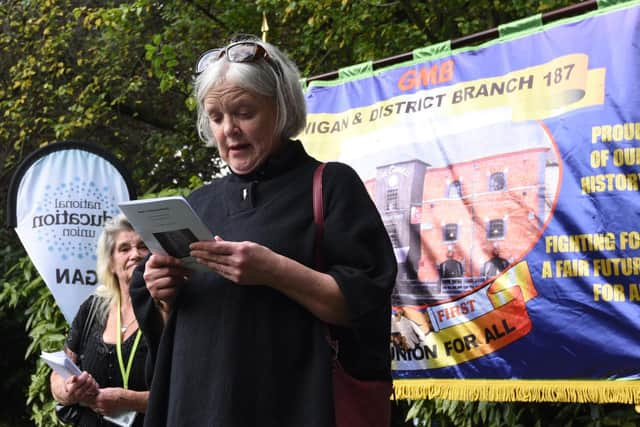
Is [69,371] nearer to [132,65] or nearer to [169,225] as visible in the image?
[169,225]

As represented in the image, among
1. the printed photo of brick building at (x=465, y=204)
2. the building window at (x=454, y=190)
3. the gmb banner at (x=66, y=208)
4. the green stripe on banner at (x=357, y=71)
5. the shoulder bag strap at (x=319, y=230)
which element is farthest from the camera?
the gmb banner at (x=66, y=208)

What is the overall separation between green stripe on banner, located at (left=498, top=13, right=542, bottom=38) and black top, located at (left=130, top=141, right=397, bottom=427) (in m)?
2.13

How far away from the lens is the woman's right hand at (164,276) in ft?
7.01

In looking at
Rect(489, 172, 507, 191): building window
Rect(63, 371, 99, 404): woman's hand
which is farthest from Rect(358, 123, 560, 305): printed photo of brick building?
Rect(63, 371, 99, 404): woman's hand

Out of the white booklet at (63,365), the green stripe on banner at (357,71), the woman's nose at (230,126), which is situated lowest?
the white booklet at (63,365)

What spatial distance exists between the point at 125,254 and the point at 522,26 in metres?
2.05

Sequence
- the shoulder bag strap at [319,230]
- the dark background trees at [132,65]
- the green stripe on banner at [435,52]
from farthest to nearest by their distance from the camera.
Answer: the dark background trees at [132,65]
the green stripe on banner at [435,52]
the shoulder bag strap at [319,230]

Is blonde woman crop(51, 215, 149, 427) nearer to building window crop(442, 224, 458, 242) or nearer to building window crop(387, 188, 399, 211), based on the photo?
building window crop(387, 188, 399, 211)

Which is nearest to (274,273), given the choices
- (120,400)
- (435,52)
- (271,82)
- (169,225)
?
(169,225)

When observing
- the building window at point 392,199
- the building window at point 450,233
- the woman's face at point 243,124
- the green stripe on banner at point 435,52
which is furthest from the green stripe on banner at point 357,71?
the woman's face at point 243,124

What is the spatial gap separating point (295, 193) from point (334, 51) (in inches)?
291

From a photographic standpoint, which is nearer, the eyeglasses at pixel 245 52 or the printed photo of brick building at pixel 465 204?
the eyeglasses at pixel 245 52

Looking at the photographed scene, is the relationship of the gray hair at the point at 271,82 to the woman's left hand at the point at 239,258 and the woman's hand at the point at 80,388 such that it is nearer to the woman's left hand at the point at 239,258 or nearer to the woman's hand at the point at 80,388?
the woman's left hand at the point at 239,258

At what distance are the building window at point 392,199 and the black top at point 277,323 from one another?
217 centimetres
